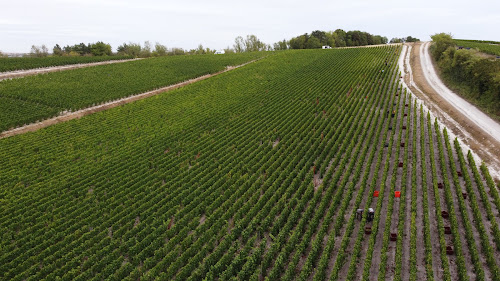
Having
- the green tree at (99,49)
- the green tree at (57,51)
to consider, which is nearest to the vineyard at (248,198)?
the green tree at (99,49)

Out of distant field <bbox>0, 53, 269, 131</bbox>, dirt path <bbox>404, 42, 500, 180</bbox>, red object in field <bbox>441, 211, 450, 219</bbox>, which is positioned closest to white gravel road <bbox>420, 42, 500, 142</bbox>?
dirt path <bbox>404, 42, 500, 180</bbox>

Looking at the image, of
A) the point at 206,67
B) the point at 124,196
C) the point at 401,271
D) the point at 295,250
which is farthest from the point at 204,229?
the point at 206,67

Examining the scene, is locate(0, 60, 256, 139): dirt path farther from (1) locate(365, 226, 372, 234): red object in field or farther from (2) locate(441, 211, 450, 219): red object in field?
(2) locate(441, 211, 450, 219): red object in field

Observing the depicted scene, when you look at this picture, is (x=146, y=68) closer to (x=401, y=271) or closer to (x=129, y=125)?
(x=129, y=125)

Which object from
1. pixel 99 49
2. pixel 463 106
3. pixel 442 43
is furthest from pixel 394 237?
pixel 99 49

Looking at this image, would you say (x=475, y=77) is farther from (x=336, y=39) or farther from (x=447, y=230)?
(x=336, y=39)

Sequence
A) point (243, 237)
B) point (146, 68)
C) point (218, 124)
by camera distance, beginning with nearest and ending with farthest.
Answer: point (243, 237) < point (218, 124) < point (146, 68)
